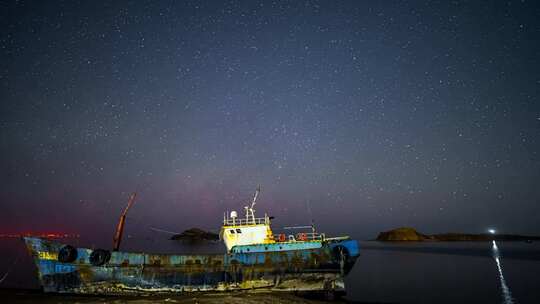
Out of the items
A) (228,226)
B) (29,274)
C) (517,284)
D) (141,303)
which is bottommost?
(517,284)

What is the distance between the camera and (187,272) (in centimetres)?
1576

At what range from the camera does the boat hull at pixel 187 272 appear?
15.5m

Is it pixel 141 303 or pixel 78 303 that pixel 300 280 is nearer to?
pixel 141 303

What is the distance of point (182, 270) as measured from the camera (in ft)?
51.8

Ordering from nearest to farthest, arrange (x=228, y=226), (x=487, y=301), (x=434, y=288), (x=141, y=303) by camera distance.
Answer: (x=141, y=303) → (x=487, y=301) → (x=228, y=226) → (x=434, y=288)

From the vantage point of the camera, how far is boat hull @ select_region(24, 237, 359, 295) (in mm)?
15500

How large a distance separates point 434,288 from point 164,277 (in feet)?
74.1

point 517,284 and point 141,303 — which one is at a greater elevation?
point 141,303

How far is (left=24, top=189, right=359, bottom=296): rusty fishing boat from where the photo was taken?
15508mm

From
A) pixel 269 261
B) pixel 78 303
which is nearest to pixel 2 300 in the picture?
pixel 78 303

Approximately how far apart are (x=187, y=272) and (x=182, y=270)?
0.32 m

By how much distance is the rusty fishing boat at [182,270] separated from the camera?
1551cm

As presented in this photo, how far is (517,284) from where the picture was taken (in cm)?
2575

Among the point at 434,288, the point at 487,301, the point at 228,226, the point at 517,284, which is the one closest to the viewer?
the point at 487,301
